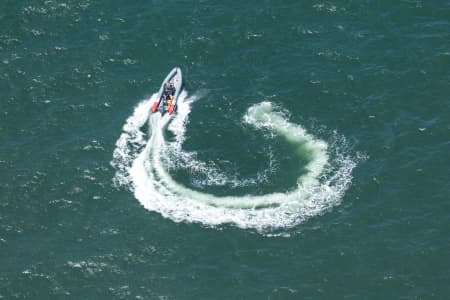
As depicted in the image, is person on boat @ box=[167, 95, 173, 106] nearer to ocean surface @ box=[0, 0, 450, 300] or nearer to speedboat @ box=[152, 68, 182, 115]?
speedboat @ box=[152, 68, 182, 115]

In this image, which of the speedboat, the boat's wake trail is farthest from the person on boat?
the boat's wake trail

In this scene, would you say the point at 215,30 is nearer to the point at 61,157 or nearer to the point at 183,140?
the point at 183,140

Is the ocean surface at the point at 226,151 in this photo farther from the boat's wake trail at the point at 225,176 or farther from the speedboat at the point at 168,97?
the speedboat at the point at 168,97

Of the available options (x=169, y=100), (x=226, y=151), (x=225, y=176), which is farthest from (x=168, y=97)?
(x=225, y=176)

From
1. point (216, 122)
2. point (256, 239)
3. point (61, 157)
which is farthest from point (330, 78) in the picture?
point (61, 157)

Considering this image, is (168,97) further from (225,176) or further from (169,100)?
(225,176)
